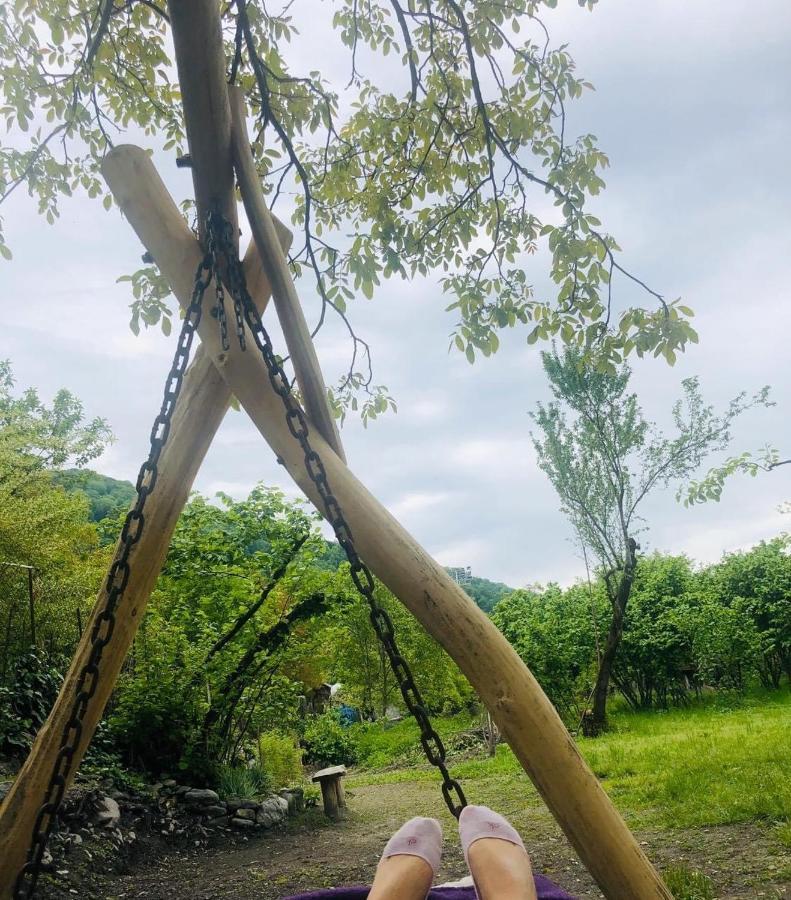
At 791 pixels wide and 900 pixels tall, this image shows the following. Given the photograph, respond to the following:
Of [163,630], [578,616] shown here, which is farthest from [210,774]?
[578,616]

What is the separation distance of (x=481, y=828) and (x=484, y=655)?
0.48 m

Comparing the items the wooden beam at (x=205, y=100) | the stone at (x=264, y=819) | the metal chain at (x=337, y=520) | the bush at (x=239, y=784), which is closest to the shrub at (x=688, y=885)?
the metal chain at (x=337, y=520)

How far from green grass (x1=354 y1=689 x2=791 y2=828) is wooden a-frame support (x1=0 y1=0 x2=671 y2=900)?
10.2 ft

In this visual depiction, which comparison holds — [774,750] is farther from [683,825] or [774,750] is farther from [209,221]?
[209,221]

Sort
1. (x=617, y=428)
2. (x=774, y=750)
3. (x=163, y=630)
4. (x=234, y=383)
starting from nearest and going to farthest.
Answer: (x=234, y=383) < (x=774, y=750) < (x=163, y=630) < (x=617, y=428)

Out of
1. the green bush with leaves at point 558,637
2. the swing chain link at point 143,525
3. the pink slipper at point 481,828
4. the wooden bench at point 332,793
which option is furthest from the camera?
the green bush with leaves at point 558,637

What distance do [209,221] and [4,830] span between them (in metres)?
1.83

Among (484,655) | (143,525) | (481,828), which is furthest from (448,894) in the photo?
(143,525)

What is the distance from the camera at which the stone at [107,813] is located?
489 centimetres

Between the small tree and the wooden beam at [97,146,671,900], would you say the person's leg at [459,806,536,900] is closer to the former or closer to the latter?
the wooden beam at [97,146,671,900]

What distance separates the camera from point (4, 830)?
1.95m

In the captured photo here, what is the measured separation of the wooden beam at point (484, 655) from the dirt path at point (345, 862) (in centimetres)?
224

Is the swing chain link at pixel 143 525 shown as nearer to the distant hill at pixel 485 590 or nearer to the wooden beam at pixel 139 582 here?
the wooden beam at pixel 139 582

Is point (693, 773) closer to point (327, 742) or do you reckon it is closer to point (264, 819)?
point (264, 819)
